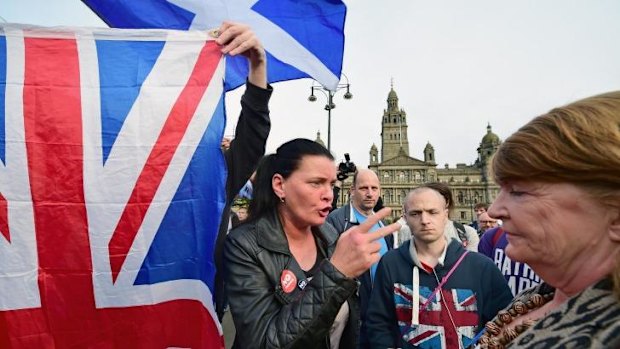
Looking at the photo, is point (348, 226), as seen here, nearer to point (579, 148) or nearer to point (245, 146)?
point (245, 146)

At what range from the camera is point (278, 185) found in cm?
191

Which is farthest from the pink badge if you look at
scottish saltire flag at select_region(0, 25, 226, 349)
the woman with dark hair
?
scottish saltire flag at select_region(0, 25, 226, 349)

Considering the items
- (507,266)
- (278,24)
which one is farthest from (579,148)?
(507,266)

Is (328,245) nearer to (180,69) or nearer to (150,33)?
(180,69)

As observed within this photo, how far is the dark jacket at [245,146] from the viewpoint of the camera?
74.4 inches

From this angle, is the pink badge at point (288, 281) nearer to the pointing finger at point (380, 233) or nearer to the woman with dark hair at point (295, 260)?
the woman with dark hair at point (295, 260)

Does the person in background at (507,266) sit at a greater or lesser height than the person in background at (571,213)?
lesser

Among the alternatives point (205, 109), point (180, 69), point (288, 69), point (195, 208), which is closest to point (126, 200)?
point (195, 208)

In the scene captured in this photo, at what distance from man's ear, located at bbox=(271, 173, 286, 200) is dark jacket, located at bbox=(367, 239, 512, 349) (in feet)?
3.13

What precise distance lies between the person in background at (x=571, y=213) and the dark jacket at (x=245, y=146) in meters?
1.17

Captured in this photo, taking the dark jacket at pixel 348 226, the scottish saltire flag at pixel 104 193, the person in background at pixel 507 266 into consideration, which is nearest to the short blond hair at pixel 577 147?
the scottish saltire flag at pixel 104 193

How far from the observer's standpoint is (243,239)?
1675 mm

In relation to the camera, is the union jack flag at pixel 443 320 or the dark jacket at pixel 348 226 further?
the dark jacket at pixel 348 226

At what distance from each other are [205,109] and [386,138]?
95.7m
